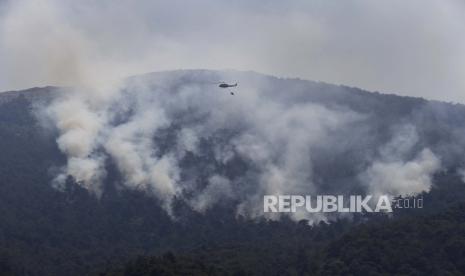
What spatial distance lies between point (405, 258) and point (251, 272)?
2099cm

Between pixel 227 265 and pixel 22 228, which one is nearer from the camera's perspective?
pixel 227 265

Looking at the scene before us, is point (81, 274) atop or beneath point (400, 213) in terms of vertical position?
beneath

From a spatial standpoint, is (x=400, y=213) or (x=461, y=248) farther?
(x=400, y=213)

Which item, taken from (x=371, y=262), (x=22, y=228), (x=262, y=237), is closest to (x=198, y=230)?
(x=262, y=237)

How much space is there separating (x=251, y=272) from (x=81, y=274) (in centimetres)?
2464

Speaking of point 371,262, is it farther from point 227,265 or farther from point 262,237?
point 262,237

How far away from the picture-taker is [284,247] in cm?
17950

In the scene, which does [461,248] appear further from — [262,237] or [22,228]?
[22,228]

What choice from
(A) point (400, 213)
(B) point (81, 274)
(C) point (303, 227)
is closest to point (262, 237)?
(C) point (303, 227)

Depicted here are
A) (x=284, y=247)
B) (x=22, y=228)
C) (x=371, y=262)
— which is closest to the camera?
(x=371, y=262)

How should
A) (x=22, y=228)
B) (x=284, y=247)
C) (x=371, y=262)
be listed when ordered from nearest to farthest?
(x=371, y=262), (x=284, y=247), (x=22, y=228)

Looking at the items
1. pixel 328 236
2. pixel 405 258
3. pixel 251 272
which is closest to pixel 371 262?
pixel 405 258

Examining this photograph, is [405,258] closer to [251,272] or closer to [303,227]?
[251,272]

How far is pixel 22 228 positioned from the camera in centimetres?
19125
